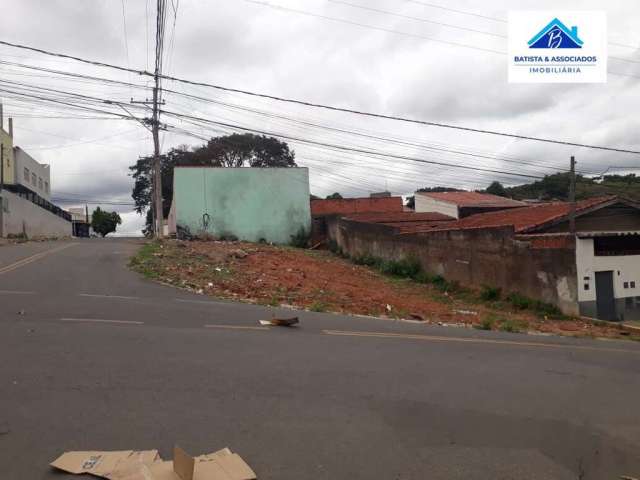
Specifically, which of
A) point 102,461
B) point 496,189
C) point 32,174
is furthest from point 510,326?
point 32,174

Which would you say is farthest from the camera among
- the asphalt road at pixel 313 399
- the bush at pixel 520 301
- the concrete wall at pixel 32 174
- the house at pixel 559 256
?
the concrete wall at pixel 32 174

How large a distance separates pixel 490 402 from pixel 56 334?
6.93 meters

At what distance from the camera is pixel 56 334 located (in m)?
9.27

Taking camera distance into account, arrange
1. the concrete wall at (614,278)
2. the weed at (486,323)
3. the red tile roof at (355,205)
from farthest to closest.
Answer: the red tile roof at (355,205) < the concrete wall at (614,278) < the weed at (486,323)

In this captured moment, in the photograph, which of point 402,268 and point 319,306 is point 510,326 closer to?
point 319,306

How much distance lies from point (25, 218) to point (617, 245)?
41473 millimetres

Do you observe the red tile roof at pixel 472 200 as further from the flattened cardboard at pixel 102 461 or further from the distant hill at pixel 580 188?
the flattened cardboard at pixel 102 461

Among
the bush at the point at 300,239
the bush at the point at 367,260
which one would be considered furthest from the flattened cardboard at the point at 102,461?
A: the bush at the point at 300,239

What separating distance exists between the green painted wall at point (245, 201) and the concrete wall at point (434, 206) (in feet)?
33.0

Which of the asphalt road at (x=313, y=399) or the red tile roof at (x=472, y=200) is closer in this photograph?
the asphalt road at (x=313, y=399)

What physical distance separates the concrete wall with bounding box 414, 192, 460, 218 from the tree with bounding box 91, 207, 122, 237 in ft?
169

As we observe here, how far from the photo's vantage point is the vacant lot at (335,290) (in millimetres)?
16906

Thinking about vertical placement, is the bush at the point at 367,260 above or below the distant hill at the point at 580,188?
below

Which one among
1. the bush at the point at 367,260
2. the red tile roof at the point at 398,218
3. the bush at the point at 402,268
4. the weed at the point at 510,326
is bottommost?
the weed at the point at 510,326
